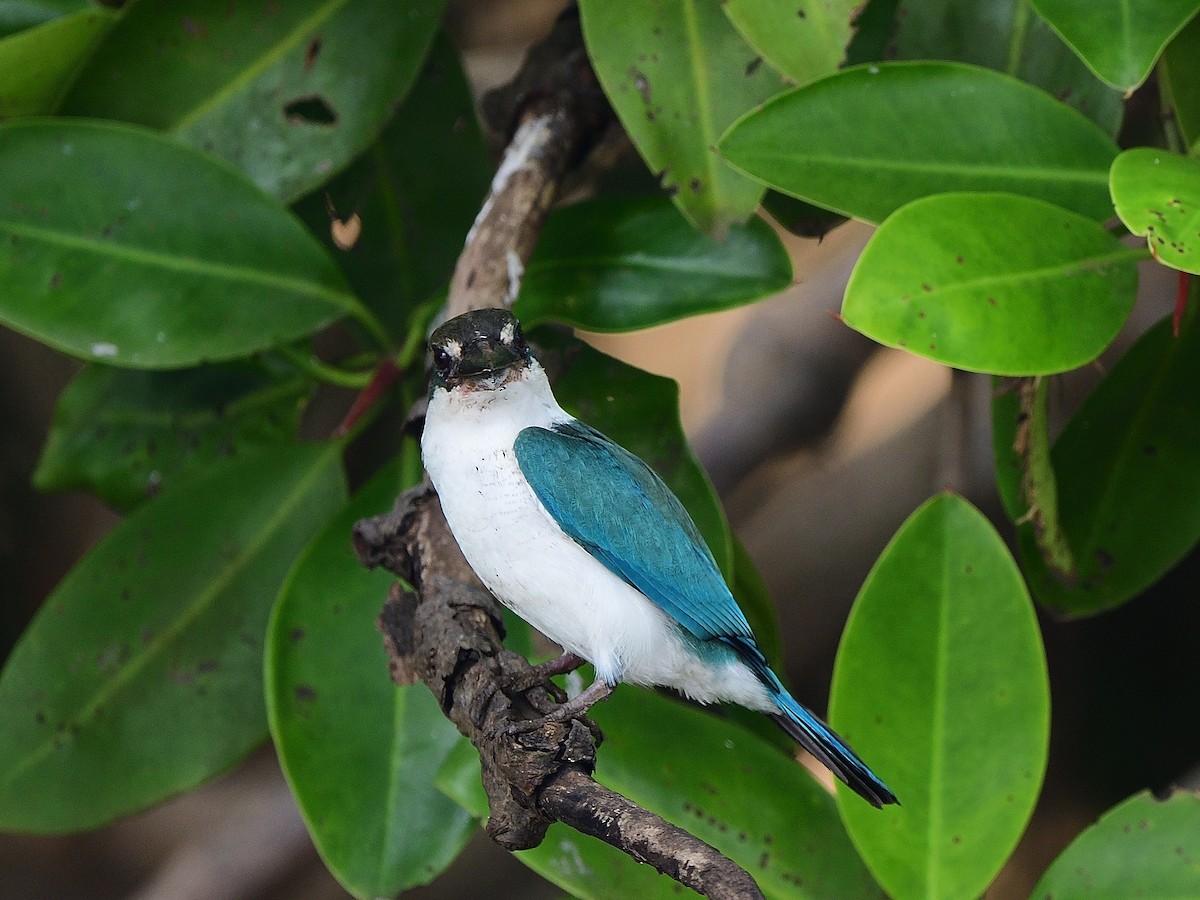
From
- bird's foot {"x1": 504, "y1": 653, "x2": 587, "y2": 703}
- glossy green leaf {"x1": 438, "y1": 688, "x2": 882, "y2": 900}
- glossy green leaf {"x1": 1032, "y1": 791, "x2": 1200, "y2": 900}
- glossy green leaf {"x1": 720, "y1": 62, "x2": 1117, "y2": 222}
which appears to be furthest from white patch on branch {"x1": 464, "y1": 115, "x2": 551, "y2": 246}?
glossy green leaf {"x1": 1032, "y1": 791, "x2": 1200, "y2": 900}

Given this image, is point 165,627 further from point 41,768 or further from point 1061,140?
point 1061,140

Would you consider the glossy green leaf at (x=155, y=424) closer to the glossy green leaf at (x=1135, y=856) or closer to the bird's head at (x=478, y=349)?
the bird's head at (x=478, y=349)

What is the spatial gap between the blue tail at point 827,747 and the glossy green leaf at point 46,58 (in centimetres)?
145

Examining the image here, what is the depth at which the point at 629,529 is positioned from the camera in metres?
1.58

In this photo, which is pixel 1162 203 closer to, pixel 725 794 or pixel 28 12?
pixel 725 794

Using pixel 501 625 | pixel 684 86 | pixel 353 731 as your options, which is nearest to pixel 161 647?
pixel 353 731

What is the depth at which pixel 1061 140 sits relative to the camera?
69.5 inches

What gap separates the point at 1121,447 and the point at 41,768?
184cm

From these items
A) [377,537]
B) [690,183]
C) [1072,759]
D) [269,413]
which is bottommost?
[1072,759]

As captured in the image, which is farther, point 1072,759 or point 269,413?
point 1072,759

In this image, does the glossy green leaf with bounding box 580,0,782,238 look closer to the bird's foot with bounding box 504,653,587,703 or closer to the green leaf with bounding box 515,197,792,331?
the green leaf with bounding box 515,197,792,331

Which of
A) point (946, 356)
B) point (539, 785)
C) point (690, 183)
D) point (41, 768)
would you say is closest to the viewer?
point (539, 785)

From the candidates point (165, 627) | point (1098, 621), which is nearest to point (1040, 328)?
point (165, 627)

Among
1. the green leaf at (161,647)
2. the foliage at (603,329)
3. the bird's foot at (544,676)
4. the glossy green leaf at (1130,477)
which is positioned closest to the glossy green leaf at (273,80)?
the foliage at (603,329)
